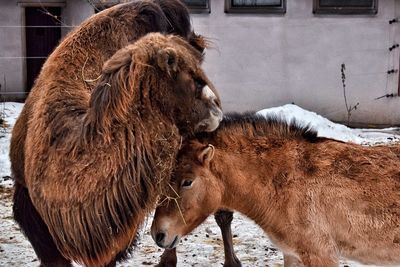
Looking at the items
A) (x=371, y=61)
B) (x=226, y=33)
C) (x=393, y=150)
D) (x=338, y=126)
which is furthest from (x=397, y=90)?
(x=393, y=150)

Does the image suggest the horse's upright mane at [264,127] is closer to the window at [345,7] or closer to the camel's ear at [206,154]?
the camel's ear at [206,154]

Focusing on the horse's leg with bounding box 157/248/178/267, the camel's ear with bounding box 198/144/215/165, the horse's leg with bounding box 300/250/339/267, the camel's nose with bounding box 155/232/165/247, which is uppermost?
the camel's ear with bounding box 198/144/215/165

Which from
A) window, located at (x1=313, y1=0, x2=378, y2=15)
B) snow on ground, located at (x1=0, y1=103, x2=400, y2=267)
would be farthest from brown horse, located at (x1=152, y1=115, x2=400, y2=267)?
window, located at (x1=313, y1=0, x2=378, y2=15)

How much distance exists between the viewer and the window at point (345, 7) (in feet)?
43.2

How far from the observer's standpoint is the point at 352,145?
4.65 m

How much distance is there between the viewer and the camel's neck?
4.46 m

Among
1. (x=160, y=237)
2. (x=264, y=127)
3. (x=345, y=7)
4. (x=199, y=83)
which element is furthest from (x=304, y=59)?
(x=199, y=83)

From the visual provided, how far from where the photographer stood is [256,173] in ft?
14.8

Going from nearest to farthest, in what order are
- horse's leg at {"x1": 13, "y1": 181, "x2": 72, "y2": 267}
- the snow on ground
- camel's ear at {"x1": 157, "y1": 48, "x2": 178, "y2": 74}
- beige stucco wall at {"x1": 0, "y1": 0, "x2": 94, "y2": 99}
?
camel's ear at {"x1": 157, "y1": 48, "x2": 178, "y2": 74} → horse's leg at {"x1": 13, "y1": 181, "x2": 72, "y2": 267} → the snow on ground → beige stucco wall at {"x1": 0, "y1": 0, "x2": 94, "y2": 99}

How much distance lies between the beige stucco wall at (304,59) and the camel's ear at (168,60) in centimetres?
964

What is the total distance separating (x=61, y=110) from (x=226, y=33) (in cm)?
1004

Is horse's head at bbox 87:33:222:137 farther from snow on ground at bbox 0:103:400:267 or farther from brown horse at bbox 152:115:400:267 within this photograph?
snow on ground at bbox 0:103:400:267

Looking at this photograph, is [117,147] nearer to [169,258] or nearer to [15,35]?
[169,258]

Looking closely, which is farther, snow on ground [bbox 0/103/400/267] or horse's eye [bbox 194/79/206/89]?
snow on ground [bbox 0/103/400/267]
